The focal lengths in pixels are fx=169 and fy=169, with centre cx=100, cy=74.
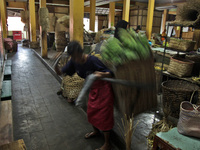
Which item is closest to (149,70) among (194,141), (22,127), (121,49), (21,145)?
(121,49)

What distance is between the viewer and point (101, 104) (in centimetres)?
215

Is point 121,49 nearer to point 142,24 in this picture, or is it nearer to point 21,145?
point 21,145

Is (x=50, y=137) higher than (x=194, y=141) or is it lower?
lower

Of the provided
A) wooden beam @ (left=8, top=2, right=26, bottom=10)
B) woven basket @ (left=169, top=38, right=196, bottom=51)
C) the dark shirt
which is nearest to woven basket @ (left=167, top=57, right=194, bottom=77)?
woven basket @ (left=169, top=38, right=196, bottom=51)

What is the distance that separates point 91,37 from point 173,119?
18.9 feet

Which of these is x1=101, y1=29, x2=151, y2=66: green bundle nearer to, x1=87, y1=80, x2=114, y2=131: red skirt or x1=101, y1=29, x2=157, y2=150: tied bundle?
x1=101, y1=29, x2=157, y2=150: tied bundle

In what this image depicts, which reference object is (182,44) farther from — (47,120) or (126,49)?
(47,120)

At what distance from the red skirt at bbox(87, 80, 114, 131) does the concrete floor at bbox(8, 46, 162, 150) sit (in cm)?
15

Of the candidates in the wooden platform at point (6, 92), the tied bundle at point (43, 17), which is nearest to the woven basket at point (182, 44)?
the wooden platform at point (6, 92)

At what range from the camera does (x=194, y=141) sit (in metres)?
1.87

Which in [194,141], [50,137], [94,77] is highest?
[94,77]

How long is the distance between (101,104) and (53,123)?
4.71 ft

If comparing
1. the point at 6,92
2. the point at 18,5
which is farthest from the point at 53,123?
the point at 18,5

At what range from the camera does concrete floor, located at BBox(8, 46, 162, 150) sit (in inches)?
102
